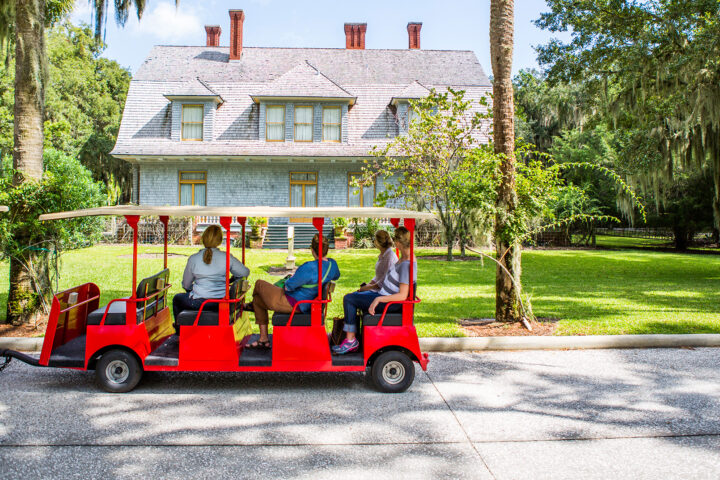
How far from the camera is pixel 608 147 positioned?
32719 millimetres

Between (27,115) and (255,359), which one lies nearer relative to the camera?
(255,359)

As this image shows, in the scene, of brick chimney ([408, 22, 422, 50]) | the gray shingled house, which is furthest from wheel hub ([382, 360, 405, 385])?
brick chimney ([408, 22, 422, 50])

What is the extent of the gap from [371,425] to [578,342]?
433cm

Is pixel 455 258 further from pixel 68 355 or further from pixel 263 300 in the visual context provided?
pixel 68 355

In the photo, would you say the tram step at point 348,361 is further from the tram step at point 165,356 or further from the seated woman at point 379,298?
the tram step at point 165,356

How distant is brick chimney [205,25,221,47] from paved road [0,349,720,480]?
28786 millimetres

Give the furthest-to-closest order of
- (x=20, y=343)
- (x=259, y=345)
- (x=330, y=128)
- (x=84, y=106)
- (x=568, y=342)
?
(x=84, y=106) < (x=330, y=128) < (x=568, y=342) < (x=20, y=343) < (x=259, y=345)

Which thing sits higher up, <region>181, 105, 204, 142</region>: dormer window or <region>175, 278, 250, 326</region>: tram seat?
<region>181, 105, 204, 142</region>: dormer window

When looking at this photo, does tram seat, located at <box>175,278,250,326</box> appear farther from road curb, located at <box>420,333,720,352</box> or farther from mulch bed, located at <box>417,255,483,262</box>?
mulch bed, located at <box>417,255,483,262</box>

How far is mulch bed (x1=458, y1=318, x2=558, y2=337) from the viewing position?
8539 millimetres

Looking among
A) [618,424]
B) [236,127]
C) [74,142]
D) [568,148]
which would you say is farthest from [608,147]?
[74,142]

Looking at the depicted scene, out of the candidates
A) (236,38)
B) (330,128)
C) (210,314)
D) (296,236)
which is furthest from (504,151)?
(236,38)

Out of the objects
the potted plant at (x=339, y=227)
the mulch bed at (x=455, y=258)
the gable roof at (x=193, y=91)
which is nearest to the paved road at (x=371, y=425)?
the mulch bed at (x=455, y=258)

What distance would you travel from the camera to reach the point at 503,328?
886 centimetres
